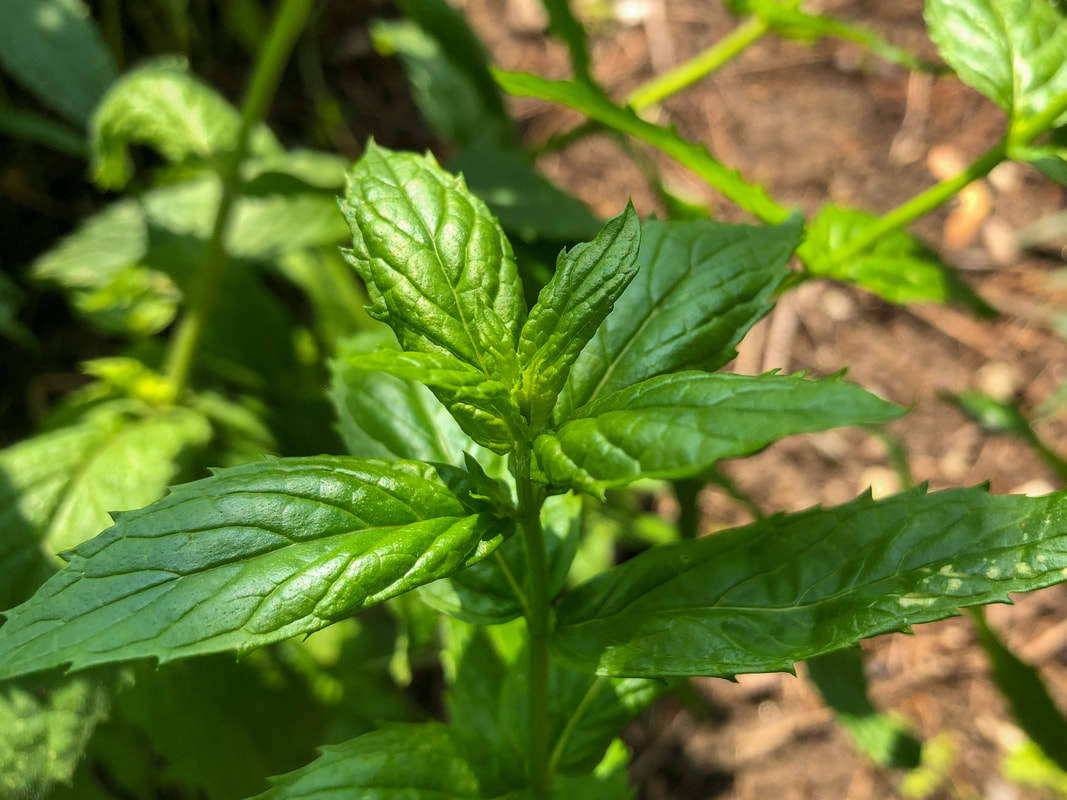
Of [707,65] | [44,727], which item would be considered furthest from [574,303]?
[707,65]

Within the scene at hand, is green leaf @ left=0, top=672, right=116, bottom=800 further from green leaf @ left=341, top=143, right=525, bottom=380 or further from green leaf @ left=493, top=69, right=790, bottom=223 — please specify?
green leaf @ left=493, top=69, right=790, bottom=223

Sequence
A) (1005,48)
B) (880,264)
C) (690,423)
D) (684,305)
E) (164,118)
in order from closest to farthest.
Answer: (690,423)
(684,305)
(1005,48)
(880,264)
(164,118)

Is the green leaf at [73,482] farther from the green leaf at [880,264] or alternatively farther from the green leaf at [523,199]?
the green leaf at [880,264]

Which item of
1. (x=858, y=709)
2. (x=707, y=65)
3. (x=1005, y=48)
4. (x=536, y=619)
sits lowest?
(x=858, y=709)

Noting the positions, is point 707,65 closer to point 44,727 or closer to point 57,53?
point 57,53

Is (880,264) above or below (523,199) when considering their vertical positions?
below

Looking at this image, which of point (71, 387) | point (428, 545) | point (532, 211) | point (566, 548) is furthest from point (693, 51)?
point (428, 545)
